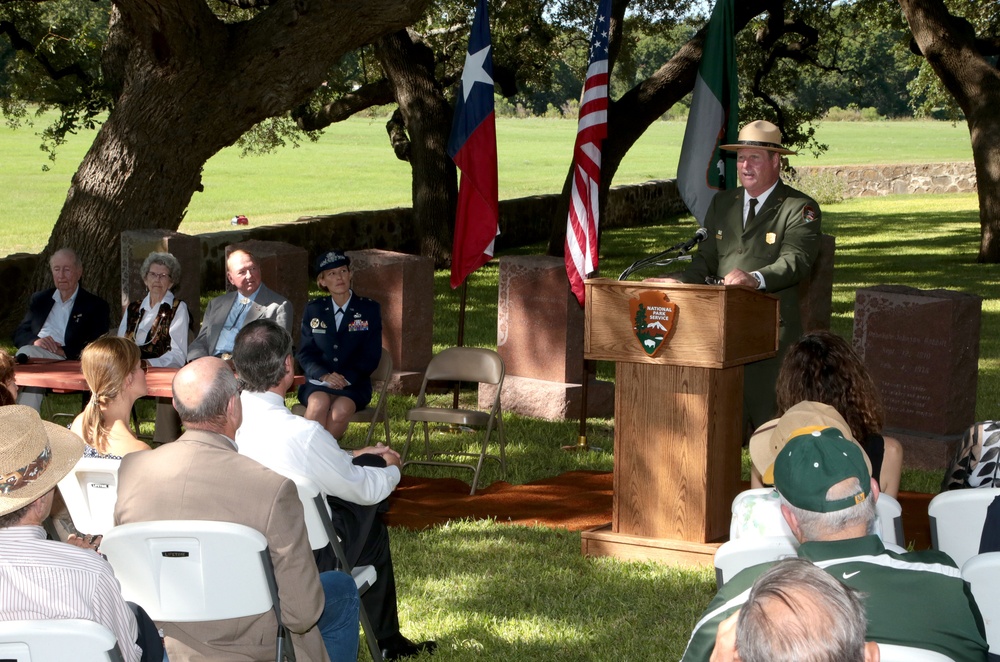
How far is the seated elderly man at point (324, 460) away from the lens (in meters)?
4.34

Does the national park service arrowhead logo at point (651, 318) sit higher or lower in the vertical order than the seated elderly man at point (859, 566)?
higher

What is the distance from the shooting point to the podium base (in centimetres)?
560

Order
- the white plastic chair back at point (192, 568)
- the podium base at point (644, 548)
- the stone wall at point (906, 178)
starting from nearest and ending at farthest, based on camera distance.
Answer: the white plastic chair back at point (192, 568)
the podium base at point (644, 548)
the stone wall at point (906, 178)

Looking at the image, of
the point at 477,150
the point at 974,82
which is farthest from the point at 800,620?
the point at 974,82

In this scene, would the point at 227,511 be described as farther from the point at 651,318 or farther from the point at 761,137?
the point at 761,137

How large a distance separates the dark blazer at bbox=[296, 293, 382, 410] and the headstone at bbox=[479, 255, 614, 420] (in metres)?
1.98

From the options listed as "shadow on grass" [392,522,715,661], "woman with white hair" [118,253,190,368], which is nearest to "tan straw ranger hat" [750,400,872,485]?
"shadow on grass" [392,522,715,661]

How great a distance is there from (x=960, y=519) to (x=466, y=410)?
4.06 metres

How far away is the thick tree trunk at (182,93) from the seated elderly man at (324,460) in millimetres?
6608

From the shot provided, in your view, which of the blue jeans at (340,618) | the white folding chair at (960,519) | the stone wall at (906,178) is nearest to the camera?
the white folding chair at (960,519)

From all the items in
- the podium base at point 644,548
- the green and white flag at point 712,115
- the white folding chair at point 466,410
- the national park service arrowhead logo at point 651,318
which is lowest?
the podium base at point 644,548

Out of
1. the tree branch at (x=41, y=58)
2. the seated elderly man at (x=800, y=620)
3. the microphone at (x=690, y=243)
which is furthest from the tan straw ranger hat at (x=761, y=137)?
the tree branch at (x=41, y=58)

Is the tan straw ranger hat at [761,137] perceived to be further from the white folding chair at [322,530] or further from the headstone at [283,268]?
the headstone at [283,268]

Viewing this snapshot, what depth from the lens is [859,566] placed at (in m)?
2.64
